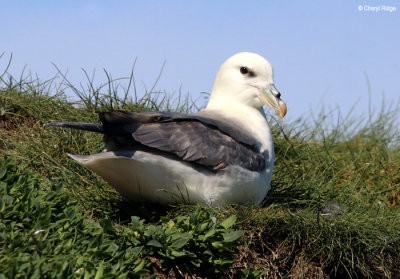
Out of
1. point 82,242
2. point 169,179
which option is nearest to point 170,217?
point 169,179

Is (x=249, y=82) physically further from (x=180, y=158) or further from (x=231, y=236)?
(x=231, y=236)

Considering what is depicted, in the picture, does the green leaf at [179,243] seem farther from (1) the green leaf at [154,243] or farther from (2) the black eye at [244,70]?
(2) the black eye at [244,70]

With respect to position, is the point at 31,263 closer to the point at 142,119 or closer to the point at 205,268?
the point at 205,268

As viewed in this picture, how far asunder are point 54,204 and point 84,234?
32 cm

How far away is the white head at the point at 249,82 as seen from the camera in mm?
5492

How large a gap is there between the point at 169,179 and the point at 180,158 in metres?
0.17

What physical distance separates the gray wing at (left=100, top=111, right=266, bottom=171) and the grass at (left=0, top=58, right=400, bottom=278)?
38 cm

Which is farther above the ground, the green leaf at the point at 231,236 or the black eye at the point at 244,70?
the black eye at the point at 244,70

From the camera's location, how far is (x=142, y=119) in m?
4.89

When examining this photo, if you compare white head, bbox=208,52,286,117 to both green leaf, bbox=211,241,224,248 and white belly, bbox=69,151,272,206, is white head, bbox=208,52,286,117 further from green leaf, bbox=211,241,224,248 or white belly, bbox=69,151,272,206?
green leaf, bbox=211,241,224,248

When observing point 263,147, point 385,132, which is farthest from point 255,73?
point 385,132

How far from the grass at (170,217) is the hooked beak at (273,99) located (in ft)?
2.52

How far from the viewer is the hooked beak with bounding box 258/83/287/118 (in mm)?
5391

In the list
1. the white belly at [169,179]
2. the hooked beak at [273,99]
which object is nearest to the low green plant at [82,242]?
the white belly at [169,179]
